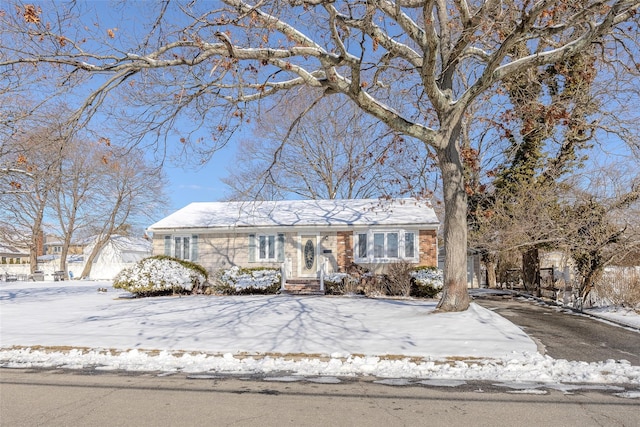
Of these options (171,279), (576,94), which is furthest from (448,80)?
(171,279)

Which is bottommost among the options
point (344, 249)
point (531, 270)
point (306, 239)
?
point (531, 270)

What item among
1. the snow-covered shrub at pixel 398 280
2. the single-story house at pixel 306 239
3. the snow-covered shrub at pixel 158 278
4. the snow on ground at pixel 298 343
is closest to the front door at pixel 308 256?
the single-story house at pixel 306 239

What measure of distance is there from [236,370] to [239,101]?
6916mm

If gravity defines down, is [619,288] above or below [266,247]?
below

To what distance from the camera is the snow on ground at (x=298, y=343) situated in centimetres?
692

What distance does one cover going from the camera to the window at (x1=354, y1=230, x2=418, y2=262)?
68.3 ft

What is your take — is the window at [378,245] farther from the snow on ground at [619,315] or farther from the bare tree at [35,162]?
the bare tree at [35,162]

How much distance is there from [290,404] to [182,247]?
18588 millimetres

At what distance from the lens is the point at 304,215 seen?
23.2 meters

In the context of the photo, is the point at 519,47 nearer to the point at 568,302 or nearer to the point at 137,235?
the point at 568,302

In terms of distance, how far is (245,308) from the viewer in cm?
1345

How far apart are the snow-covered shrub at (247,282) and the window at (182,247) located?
4478mm

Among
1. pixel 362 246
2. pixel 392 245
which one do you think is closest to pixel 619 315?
pixel 392 245

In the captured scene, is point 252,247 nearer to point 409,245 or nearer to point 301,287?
point 301,287
